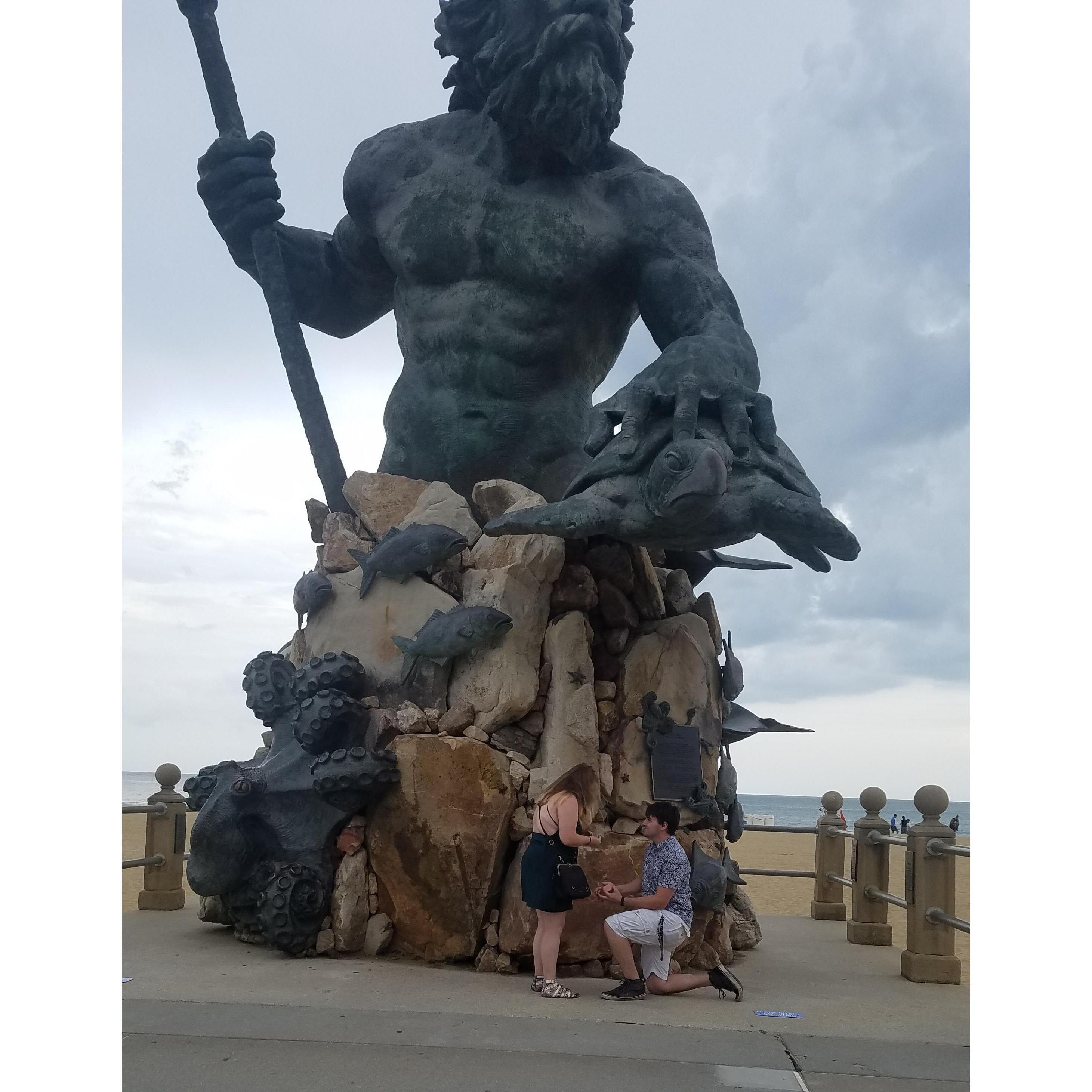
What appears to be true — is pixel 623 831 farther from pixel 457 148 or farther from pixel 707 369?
pixel 457 148

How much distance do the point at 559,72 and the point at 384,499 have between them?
1973 mm

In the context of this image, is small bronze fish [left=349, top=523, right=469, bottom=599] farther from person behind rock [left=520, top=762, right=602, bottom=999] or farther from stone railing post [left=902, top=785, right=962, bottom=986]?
stone railing post [left=902, top=785, right=962, bottom=986]

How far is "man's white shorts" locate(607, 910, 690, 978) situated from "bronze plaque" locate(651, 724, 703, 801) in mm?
647

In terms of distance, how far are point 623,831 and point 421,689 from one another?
1.01 metres

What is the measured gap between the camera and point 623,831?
453cm

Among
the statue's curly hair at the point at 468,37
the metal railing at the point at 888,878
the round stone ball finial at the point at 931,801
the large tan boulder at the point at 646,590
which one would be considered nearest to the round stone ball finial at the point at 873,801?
the metal railing at the point at 888,878

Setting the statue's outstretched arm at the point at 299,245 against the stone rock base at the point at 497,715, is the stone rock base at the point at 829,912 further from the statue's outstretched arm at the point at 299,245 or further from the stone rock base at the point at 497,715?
the statue's outstretched arm at the point at 299,245

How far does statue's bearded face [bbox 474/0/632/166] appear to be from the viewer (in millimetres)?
4582

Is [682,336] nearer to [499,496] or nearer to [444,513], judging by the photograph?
[499,496]

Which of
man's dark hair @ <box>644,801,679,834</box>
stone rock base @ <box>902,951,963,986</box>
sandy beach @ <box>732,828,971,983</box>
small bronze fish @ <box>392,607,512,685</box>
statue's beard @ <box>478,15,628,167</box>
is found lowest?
sandy beach @ <box>732,828,971,983</box>

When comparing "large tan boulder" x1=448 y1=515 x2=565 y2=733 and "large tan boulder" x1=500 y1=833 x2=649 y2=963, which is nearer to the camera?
"large tan boulder" x1=500 y1=833 x2=649 y2=963

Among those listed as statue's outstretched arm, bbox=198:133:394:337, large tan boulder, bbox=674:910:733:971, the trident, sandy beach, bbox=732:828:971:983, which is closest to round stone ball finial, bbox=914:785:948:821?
sandy beach, bbox=732:828:971:983

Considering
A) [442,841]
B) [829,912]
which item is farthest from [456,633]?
[829,912]

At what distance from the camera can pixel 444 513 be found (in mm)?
4953
